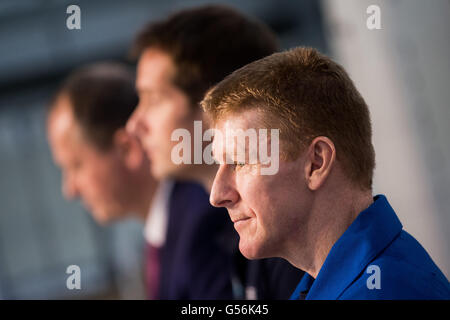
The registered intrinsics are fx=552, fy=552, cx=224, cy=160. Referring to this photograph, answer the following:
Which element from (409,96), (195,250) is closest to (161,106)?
(195,250)

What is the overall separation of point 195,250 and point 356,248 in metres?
0.70

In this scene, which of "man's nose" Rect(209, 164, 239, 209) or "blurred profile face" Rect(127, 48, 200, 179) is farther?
"blurred profile face" Rect(127, 48, 200, 179)

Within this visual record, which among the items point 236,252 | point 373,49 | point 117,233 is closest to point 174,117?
point 236,252

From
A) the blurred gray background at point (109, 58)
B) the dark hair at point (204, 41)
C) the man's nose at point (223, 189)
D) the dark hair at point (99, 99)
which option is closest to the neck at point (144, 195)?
the dark hair at point (99, 99)

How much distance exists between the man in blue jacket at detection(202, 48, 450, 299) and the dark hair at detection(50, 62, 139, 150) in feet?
2.60

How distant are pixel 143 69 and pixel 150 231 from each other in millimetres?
679

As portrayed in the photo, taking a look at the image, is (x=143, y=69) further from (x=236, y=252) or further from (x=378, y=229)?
(x=378, y=229)

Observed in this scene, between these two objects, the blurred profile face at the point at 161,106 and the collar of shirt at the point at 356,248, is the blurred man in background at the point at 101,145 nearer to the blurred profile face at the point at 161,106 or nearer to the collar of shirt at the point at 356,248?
the blurred profile face at the point at 161,106

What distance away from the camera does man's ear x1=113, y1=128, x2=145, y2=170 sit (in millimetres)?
1332

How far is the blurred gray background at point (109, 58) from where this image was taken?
5.56 feet

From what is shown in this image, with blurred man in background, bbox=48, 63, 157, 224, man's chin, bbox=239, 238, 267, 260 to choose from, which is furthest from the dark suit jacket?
man's chin, bbox=239, 238, 267, 260

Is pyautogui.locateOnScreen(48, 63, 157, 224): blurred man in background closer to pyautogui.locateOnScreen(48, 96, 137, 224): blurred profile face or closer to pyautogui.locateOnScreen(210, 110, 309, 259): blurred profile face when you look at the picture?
pyautogui.locateOnScreen(48, 96, 137, 224): blurred profile face

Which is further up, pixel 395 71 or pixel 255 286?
pixel 395 71

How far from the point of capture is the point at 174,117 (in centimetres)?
99
